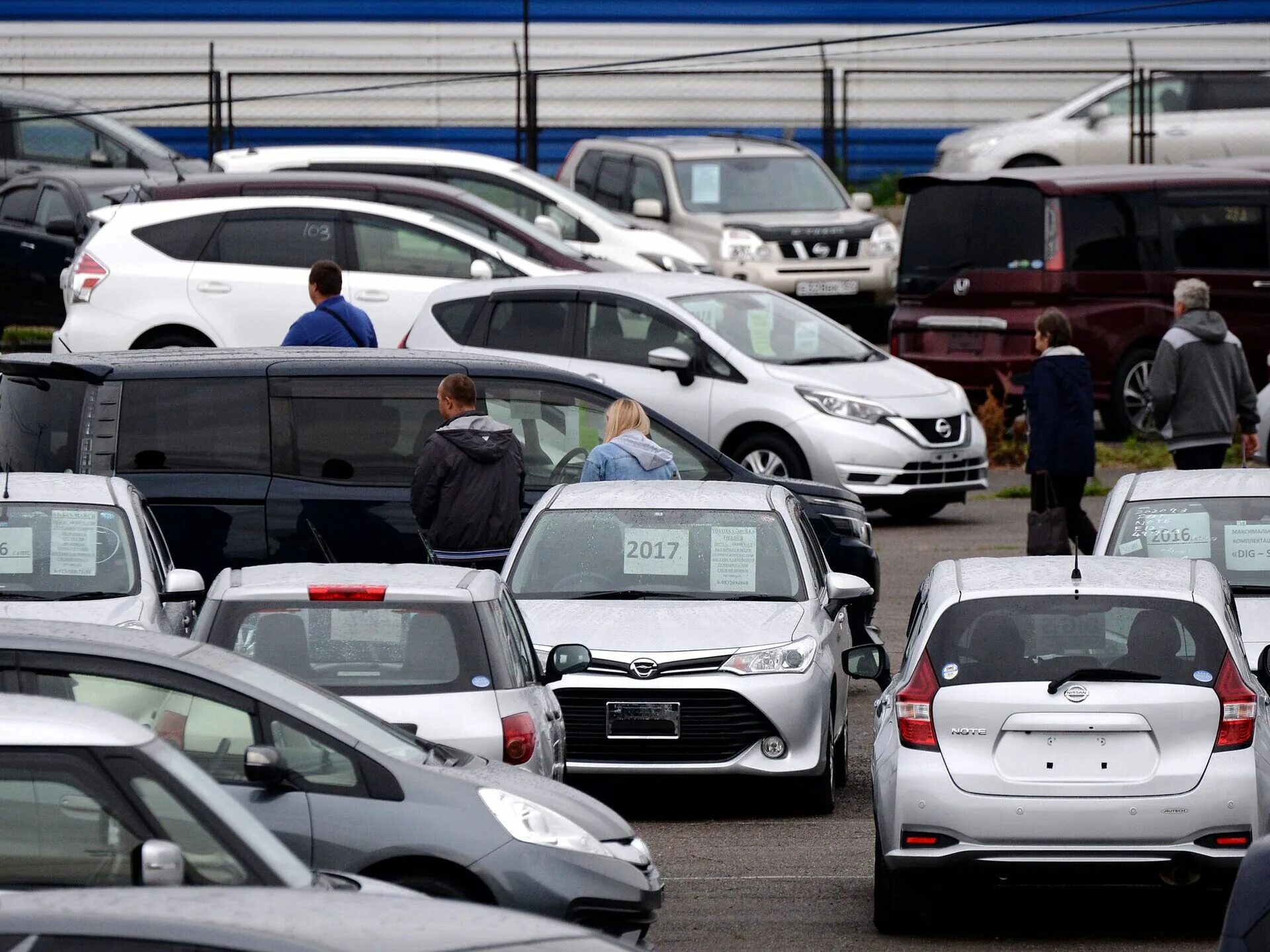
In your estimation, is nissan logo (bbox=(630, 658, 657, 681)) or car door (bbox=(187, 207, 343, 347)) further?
car door (bbox=(187, 207, 343, 347))

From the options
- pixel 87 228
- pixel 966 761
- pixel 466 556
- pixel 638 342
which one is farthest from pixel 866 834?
pixel 87 228

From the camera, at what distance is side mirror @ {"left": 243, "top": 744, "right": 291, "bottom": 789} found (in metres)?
6.21

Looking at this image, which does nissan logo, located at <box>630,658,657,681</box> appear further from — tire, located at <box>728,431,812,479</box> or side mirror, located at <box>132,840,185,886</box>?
tire, located at <box>728,431,812,479</box>

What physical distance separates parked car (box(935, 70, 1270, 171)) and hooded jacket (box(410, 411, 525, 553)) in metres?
14.8

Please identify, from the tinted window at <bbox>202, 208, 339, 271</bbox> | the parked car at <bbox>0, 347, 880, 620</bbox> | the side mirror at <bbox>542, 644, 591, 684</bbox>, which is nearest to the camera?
the side mirror at <bbox>542, 644, 591, 684</bbox>

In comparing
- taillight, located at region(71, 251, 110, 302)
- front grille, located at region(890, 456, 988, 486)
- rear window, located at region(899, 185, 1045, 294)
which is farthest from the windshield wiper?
A: rear window, located at region(899, 185, 1045, 294)

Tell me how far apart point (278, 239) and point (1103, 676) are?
467 inches

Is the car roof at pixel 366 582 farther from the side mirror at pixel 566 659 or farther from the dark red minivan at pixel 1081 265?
the dark red minivan at pixel 1081 265

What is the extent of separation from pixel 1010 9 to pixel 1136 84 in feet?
17.1

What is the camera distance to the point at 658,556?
10617 millimetres

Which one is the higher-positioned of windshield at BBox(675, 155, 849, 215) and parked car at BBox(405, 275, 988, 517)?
windshield at BBox(675, 155, 849, 215)

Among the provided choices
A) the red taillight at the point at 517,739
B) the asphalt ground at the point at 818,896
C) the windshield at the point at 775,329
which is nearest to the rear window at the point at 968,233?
the windshield at the point at 775,329

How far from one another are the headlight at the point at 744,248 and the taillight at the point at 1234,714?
51.2ft

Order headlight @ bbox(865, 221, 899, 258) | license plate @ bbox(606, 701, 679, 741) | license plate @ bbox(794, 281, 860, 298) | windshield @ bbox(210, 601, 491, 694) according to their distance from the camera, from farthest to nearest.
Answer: headlight @ bbox(865, 221, 899, 258)
license plate @ bbox(794, 281, 860, 298)
license plate @ bbox(606, 701, 679, 741)
windshield @ bbox(210, 601, 491, 694)
